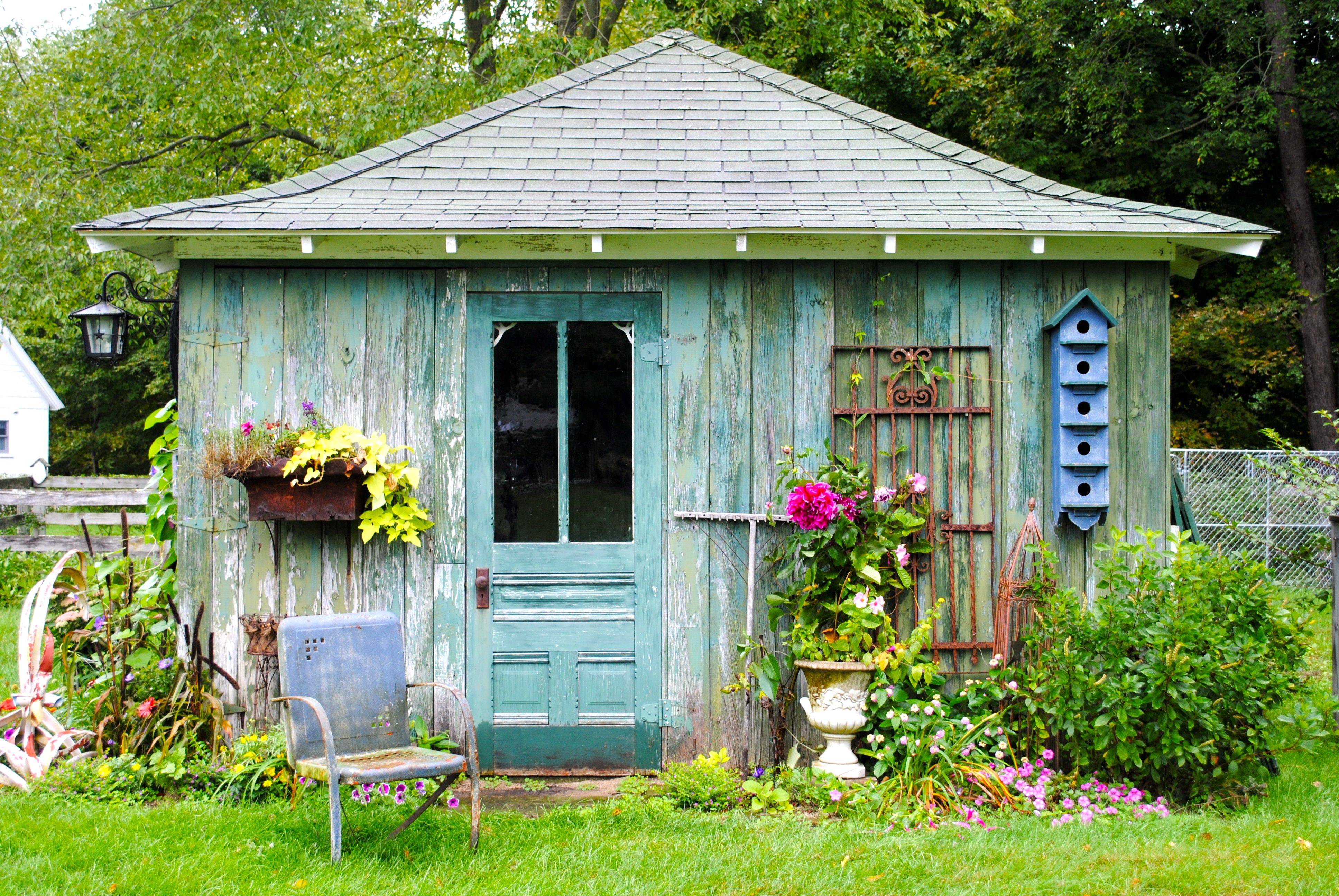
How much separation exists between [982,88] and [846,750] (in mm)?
12295

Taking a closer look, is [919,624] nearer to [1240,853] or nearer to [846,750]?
[846,750]

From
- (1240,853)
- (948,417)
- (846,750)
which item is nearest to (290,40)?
(948,417)

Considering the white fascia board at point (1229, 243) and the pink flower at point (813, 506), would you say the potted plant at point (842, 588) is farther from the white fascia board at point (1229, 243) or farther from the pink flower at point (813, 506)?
the white fascia board at point (1229, 243)

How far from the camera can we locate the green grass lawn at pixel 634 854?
11.0 ft

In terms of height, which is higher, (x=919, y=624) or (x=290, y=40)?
(x=290, y=40)

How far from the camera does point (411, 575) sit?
189 inches

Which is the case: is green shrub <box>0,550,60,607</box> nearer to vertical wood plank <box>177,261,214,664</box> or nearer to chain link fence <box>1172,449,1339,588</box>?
vertical wood plank <box>177,261,214,664</box>

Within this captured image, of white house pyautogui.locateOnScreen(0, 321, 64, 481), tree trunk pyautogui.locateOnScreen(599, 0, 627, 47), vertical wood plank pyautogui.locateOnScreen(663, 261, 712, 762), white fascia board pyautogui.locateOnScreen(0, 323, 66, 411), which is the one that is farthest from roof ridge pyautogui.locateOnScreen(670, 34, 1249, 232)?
white house pyautogui.locateOnScreen(0, 321, 64, 481)

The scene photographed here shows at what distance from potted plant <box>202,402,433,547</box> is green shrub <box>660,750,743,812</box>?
159 cm

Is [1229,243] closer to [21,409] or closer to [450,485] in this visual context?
[450,485]

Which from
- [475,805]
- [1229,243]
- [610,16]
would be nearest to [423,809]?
[475,805]

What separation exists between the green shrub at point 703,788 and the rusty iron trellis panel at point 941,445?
124 centimetres

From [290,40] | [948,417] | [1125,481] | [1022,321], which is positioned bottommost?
[1125,481]

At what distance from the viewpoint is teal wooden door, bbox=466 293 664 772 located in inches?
187
